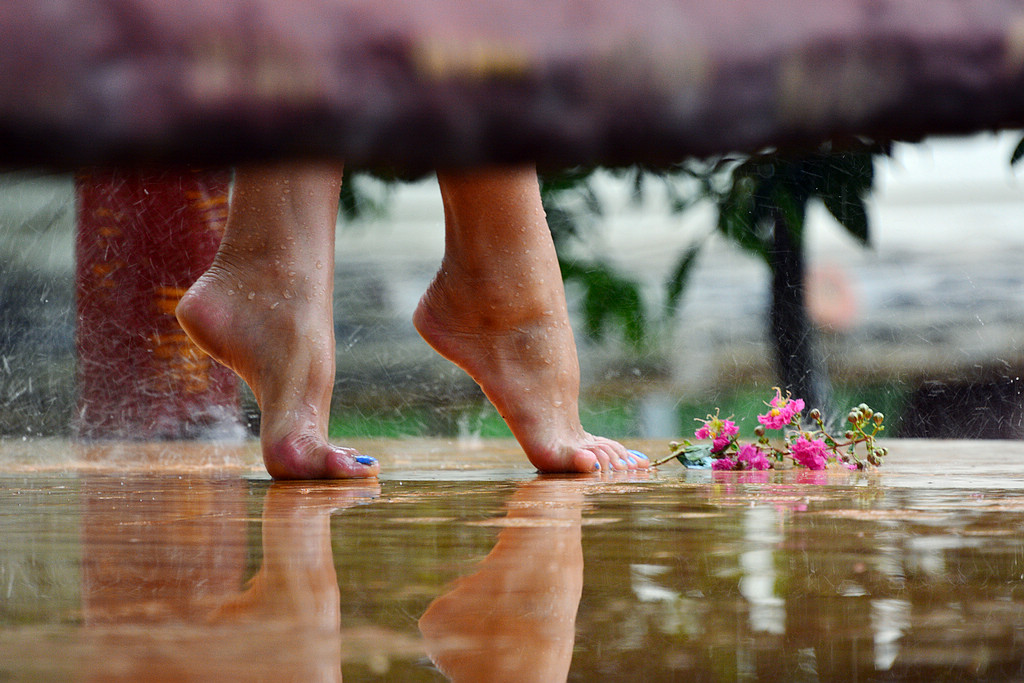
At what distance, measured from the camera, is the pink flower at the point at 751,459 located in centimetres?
135

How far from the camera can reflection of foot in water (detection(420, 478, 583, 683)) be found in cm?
27

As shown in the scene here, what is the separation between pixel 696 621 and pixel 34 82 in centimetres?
26

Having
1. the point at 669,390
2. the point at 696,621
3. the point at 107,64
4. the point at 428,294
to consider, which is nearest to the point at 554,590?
the point at 696,621

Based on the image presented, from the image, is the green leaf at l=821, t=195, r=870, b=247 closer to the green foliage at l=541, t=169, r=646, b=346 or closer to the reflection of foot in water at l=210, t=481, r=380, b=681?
A: the green foliage at l=541, t=169, r=646, b=346

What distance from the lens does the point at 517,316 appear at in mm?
1381

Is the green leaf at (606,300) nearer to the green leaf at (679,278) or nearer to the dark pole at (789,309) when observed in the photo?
the green leaf at (679,278)

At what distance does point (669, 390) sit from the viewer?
117 inches

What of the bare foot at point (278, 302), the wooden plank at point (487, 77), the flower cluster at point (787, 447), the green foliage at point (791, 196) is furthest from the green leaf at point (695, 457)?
the green foliage at point (791, 196)

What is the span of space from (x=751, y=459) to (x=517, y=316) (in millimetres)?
358

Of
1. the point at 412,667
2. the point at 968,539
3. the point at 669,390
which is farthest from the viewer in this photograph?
the point at 669,390

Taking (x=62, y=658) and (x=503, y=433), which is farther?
(x=503, y=433)

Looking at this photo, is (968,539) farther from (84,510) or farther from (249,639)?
(84,510)

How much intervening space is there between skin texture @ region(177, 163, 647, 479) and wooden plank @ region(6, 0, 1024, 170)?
109cm

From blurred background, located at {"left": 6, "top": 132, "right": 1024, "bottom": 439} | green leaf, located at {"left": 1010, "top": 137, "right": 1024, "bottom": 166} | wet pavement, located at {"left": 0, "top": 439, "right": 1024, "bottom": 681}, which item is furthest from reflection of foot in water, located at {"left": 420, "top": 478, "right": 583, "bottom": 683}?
green leaf, located at {"left": 1010, "top": 137, "right": 1024, "bottom": 166}
